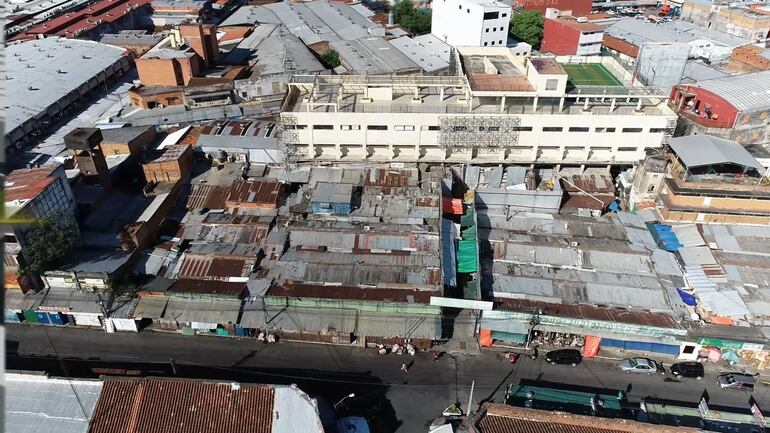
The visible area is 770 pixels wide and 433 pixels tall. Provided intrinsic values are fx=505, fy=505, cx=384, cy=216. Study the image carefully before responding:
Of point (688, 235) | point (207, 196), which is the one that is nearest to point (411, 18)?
point (207, 196)

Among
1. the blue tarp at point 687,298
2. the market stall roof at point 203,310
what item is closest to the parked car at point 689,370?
the blue tarp at point 687,298

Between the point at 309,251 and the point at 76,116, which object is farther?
the point at 76,116

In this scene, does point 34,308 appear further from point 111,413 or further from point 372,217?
point 372,217

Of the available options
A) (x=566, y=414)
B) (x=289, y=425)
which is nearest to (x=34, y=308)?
(x=289, y=425)

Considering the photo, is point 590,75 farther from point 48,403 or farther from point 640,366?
point 48,403

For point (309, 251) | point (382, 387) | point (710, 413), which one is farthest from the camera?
point (309, 251)
